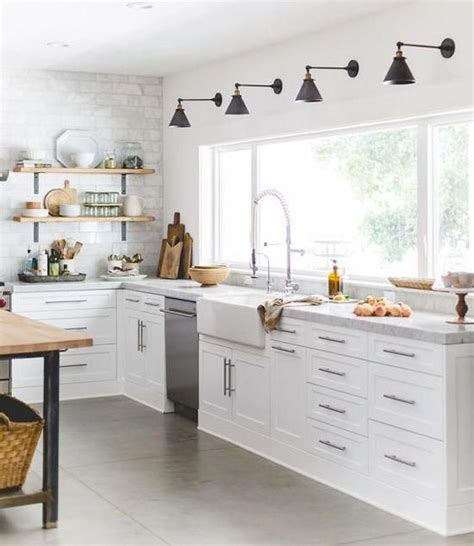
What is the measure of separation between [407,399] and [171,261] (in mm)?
3984

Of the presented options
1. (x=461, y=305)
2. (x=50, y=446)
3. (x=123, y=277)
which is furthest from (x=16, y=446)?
(x=123, y=277)

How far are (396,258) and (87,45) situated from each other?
9.08ft

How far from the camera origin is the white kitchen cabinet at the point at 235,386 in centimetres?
592

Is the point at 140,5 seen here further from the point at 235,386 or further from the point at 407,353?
the point at 407,353

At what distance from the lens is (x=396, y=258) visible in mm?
6152

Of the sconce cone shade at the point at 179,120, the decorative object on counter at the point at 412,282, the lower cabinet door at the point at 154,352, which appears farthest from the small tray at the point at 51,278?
the decorative object on counter at the point at 412,282

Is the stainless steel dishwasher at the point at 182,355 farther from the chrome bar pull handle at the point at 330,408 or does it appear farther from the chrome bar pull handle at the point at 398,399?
the chrome bar pull handle at the point at 398,399

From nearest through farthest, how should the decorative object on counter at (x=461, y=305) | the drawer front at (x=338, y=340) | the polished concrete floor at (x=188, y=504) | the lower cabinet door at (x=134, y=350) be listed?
the polished concrete floor at (x=188, y=504) < the decorative object on counter at (x=461, y=305) < the drawer front at (x=338, y=340) < the lower cabinet door at (x=134, y=350)

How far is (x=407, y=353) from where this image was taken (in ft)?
15.2

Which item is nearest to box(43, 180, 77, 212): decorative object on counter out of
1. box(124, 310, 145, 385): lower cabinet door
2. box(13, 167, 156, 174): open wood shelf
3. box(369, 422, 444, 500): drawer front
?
box(13, 167, 156, 174): open wood shelf

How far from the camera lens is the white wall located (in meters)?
5.41

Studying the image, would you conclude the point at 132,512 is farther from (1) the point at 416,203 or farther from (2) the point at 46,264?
(2) the point at 46,264

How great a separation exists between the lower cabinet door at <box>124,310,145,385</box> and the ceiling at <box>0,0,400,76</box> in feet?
6.72

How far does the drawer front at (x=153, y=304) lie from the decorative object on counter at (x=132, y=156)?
141 cm
